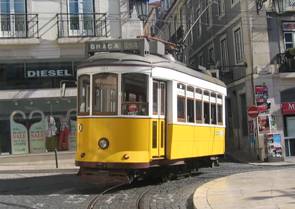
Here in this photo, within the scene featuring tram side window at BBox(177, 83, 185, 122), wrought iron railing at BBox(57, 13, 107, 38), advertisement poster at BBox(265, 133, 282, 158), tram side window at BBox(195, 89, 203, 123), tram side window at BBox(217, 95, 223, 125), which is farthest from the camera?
advertisement poster at BBox(265, 133, 282, 158)

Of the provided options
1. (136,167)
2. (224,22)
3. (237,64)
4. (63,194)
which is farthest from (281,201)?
(224,22)

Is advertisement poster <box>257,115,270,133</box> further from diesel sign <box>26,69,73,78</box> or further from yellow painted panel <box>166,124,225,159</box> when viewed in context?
diesel sign <box>26,69,73,78</box>

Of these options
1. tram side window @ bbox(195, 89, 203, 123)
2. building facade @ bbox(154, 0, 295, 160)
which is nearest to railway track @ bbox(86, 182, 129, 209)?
tram side window @ bbox(195, 89, 203, 123)

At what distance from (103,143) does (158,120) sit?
5.09 ft

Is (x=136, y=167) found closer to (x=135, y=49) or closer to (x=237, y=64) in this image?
(x=135, y=49)

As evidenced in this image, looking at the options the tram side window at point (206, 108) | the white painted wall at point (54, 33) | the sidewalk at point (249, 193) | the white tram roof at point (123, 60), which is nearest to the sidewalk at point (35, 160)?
the white painted wall at point (54, 33)

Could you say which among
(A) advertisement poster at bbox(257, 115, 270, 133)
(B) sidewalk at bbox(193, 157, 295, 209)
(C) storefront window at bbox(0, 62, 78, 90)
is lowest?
(B) sidewalk at bbox(193, 157, 295, 209)

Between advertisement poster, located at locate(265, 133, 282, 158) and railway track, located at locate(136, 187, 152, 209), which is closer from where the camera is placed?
railway track, located at locate(136, 187, 152, 209)

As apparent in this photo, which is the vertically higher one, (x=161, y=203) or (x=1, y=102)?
(x=1, y=102)

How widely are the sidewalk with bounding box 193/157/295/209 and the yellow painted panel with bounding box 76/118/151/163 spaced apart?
5.93ft

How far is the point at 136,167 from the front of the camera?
14.4 m

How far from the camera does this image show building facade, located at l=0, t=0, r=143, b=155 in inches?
1046

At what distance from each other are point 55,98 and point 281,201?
55.6ft

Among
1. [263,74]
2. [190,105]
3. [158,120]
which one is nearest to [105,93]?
[158,120]
